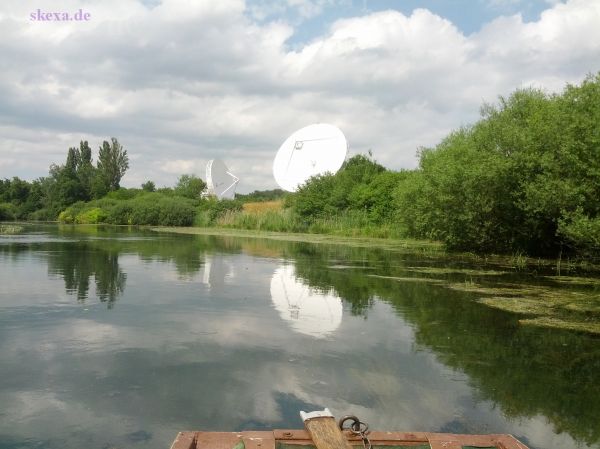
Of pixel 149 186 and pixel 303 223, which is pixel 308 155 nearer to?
pixel 303 223

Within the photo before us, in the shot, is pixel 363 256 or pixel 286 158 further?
pixel 286 158

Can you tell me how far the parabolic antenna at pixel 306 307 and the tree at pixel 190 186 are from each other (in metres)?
64.9

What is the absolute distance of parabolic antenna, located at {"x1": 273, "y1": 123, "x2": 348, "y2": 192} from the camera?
155ft

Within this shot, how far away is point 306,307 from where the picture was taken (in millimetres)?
11180

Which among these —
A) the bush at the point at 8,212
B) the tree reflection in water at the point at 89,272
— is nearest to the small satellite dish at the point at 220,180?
the bush at the point at 8,212

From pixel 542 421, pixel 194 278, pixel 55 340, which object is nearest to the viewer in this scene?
pixel 542 421

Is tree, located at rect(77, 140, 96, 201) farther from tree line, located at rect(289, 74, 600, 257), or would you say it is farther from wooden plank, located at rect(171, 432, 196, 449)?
wooden plank, located at rect(171, 432, 196, 449)

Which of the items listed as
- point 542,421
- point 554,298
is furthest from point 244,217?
point 542,421

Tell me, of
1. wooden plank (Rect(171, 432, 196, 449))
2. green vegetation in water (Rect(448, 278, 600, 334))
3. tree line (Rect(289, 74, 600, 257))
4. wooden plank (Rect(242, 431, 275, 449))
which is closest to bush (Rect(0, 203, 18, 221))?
tree line (Rect(289, 74, 600, 257))

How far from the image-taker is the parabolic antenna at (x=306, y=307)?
30.8 ft

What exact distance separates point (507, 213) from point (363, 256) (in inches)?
238

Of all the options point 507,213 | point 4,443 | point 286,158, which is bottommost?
point 4,443

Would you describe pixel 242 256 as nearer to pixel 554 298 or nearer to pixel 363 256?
pixel 363 256

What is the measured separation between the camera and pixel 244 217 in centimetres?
4956
